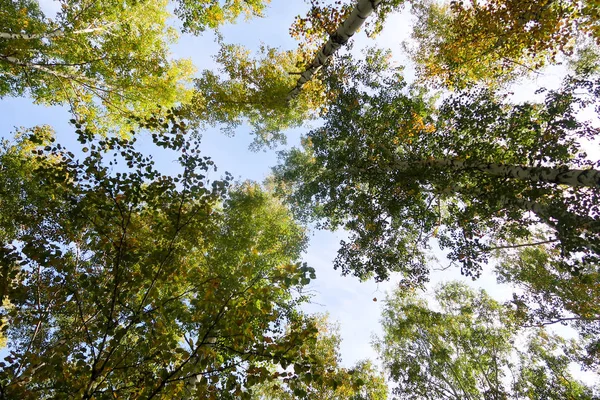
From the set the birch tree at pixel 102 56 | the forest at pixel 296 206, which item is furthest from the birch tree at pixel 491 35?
the birch tree at pixel 102 56

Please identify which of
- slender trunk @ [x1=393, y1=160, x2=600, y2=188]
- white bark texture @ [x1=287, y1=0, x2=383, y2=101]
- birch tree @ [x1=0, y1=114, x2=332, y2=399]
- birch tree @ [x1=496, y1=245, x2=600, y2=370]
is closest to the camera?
birch tree @ [x1=0, y1=114, x2=332, y2=399]

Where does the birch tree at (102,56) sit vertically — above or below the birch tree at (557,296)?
above

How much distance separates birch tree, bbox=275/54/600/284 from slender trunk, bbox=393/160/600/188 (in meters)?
0.02

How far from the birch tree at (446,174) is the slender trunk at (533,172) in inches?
0.9

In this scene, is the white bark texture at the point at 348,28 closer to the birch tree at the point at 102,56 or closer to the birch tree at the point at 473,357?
the birch tree at the point at 102,56

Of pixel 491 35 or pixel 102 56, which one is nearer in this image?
pixel 491 35

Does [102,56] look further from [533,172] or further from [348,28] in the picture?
[533,172]

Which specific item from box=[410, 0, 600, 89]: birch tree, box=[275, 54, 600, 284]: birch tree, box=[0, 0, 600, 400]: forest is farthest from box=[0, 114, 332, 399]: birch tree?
box=[410, 0, 600, 89]: birch tree

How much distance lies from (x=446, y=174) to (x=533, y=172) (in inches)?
79.4

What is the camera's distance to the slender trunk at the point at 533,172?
18.1 ft

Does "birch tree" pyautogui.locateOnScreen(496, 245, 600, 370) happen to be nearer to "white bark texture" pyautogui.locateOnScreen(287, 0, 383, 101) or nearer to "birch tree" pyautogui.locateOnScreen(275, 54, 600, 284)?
"birch tree" pyautogui.locateOnScreen(275, 54, 600, 284)

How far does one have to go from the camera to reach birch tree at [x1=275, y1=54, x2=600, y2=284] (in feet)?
21.4

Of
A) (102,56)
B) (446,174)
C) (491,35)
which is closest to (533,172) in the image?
(446,174)

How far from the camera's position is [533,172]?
638 cm
